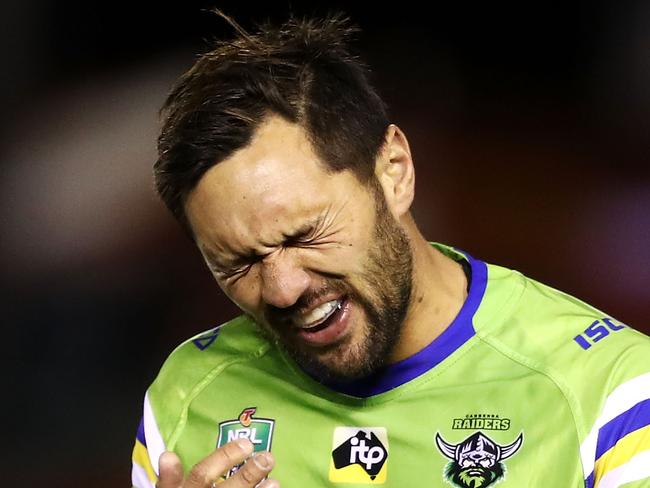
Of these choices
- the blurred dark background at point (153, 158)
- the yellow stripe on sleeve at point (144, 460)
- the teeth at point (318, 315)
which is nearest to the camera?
the teeth at point (318, 315)

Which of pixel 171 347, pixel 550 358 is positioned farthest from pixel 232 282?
pixel 171 347

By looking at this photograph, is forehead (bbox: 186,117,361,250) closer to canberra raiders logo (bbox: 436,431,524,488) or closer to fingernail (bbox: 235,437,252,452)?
fingernail (bbox: 235,437,252,452)

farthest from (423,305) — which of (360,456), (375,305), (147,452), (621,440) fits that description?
(147,452)

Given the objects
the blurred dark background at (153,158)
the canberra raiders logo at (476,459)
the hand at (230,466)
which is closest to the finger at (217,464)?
the hand at (230,466)

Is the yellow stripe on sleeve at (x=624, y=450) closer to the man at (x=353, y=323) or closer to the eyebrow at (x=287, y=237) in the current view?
the man at (x=353, y=323)

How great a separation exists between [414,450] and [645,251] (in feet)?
5.33

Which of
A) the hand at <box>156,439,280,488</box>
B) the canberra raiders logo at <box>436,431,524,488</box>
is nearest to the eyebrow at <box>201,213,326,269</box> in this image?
the hand at <box>156,439,280,488</box>

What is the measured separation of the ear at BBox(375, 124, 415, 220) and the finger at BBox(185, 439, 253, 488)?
404 millimetres

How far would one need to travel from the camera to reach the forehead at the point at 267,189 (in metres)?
1.50

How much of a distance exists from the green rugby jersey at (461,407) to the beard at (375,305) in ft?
0.29

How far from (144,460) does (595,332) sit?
28.3 inches

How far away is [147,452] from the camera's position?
5.87 ft

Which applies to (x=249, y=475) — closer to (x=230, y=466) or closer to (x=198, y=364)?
(x=230, y=466)

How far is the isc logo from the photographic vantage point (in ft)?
5.18
